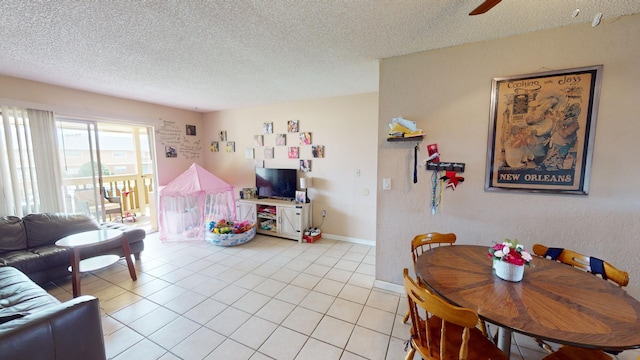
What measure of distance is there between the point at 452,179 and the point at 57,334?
288 centimetres

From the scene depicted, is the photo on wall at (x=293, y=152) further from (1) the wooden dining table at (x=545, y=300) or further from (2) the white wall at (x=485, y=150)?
(1) the wooden dining table at (x=545, y=300)

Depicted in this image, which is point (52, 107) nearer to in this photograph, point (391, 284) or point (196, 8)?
point (196, 8)

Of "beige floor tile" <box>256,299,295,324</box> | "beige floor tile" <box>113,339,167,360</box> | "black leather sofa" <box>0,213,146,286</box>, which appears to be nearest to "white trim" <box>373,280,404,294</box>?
"beige floor tile" <box>256,299,295,324</box>

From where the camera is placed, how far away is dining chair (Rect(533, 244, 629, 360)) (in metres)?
1.23

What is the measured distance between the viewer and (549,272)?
150 cm

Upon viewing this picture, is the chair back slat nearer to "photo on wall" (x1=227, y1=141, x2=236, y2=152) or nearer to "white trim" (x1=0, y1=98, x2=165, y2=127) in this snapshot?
"photo on wall" (x1=227, y1=141, x2=236, y2=152)

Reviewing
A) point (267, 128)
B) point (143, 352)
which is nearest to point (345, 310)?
point (143, 352)

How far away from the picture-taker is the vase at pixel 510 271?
1.38 metres

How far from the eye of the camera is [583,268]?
5.52 feet

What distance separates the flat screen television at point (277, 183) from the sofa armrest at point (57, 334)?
3.04 m

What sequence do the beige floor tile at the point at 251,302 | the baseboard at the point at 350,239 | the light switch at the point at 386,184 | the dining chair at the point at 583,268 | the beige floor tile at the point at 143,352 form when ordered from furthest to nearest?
the baseboard at the point at 350,239 → the light switch at the point at 386,184 → the beige floor tile at the point at 251,302 → the beige floor tile at the point at 143,352 → the dining chair at the point at 583,268

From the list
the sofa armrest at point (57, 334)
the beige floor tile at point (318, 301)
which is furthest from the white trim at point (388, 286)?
the sofa armrest at point (57, 334)

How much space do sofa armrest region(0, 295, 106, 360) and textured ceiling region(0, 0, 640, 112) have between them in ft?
6.05

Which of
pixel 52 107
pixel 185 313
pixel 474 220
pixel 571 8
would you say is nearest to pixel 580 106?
pixel 571 8
